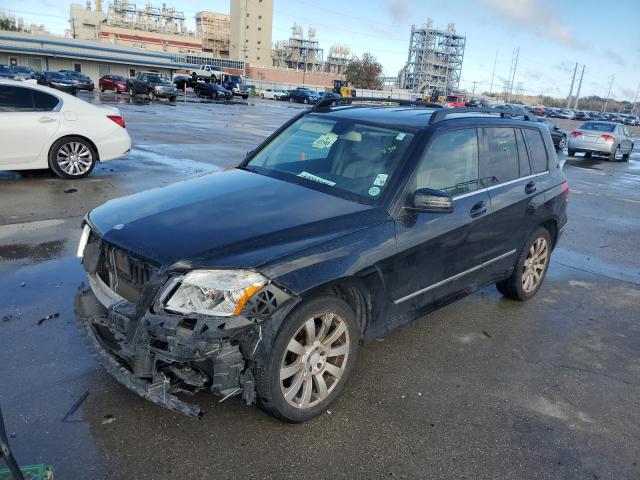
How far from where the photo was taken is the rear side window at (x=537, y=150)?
16.8ft

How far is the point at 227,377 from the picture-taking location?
2.71 metres

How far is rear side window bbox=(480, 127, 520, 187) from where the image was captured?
14.5ft

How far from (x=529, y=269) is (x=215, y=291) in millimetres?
3659

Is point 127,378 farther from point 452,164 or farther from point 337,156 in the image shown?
point 452,164

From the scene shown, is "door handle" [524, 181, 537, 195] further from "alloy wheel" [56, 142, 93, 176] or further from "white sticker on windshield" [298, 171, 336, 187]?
"alloy wheel" [56, 142, 93, 176]

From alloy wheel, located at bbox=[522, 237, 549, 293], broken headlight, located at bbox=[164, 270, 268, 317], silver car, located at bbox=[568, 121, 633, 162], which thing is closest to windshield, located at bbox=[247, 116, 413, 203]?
broken headlight, located at bbox=[164, 270, 268, 317]

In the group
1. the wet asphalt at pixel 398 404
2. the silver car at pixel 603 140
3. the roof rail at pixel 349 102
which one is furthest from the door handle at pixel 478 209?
the silver car at pixel 603 140

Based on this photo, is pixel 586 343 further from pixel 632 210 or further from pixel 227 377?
pixel 632 210

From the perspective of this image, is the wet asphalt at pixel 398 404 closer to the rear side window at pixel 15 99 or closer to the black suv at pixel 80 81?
the rear side window at pixel 15 99

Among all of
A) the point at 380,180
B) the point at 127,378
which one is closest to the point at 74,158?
the point at 380,180

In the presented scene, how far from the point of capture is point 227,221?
319 cm

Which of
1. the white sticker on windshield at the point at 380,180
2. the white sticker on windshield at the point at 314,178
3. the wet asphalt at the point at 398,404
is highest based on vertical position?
the white sticker on windshield at the point at 380,180

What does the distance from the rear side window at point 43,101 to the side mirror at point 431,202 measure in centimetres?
767

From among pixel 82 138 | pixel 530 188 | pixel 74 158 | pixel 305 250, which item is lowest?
pixel 74 158
